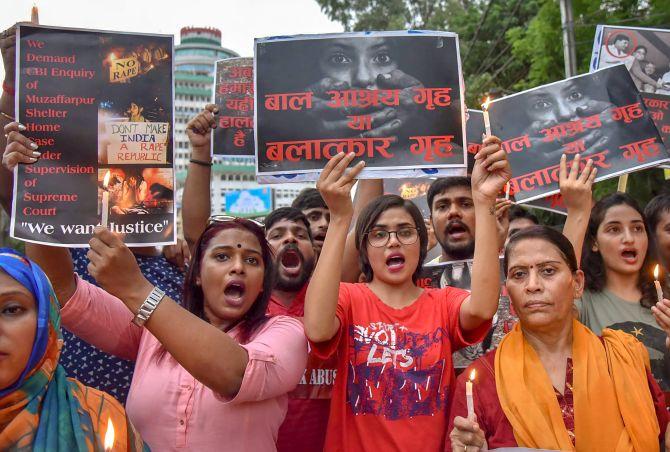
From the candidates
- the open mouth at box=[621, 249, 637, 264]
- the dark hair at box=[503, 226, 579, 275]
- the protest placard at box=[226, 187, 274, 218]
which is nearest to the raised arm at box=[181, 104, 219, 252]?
the dark hair at box=[503, 226, 579, 275]

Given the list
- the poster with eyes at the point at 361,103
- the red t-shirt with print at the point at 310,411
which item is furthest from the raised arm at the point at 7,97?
the red t-shirt with print at the point at 310,411

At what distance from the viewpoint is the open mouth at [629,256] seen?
3.32 metres

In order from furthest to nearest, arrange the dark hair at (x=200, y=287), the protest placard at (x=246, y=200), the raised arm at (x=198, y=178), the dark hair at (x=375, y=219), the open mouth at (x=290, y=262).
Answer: the protest placard at (x=246, y=200) < the open mouth at (x=290, y=262) < the raised arm at (x=198, y=178) < the dark hair at (x=375, y=219) < the dark hair at (x=200, y=287)

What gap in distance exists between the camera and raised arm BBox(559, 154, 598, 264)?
3109 mm

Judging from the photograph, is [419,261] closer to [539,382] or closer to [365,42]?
[539,382]

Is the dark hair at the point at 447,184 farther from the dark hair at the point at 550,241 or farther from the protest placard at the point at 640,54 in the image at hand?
the protest placard at the point at 640,54

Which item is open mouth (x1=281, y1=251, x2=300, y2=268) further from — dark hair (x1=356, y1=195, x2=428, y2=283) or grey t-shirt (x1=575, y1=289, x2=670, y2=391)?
grey t-shirt (x1=575, y1=289, x2=670, y2=391)

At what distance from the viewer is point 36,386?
1.97 metres

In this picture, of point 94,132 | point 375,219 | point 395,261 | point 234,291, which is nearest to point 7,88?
point 94,132

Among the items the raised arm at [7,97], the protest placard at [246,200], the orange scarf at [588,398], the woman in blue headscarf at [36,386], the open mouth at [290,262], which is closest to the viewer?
the woman in blue headscarf at [36,386]

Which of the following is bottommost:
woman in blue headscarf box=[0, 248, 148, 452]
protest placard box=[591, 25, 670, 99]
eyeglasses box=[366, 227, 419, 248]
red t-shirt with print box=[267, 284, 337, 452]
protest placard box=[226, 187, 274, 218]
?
red t-shirt with print box=[267, 284, 337, 452]

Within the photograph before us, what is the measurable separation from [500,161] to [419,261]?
654mm

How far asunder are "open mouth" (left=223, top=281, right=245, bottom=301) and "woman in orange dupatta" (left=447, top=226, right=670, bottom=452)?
3.07ft

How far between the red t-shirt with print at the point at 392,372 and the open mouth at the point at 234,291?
1.23 feet
